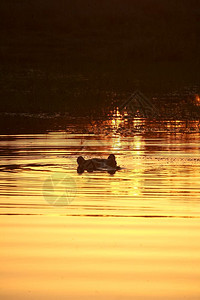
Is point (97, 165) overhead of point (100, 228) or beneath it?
overhead

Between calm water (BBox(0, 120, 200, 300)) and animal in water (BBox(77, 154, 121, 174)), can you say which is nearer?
calm water (BBox(0, 120, 200, 300))

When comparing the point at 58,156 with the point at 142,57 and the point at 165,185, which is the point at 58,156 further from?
the point at 142,57

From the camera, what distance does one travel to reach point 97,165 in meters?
23.5

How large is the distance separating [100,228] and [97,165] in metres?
8.79

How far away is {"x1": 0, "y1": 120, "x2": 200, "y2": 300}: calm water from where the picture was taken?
37.2ft

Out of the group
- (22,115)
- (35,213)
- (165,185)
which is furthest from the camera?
(22,115)

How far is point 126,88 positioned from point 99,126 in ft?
72.0

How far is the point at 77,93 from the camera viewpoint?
59.5m

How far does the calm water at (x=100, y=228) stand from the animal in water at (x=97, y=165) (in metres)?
0.21

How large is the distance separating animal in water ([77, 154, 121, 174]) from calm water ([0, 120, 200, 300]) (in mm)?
211

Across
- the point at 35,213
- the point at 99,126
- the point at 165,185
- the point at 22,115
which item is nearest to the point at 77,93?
the point at 22,115

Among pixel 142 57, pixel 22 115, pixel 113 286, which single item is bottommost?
pixel 113 286

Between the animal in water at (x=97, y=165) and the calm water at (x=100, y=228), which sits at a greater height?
the animal in water at (x=97, y=165)

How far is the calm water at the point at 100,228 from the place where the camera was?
37.2ft
